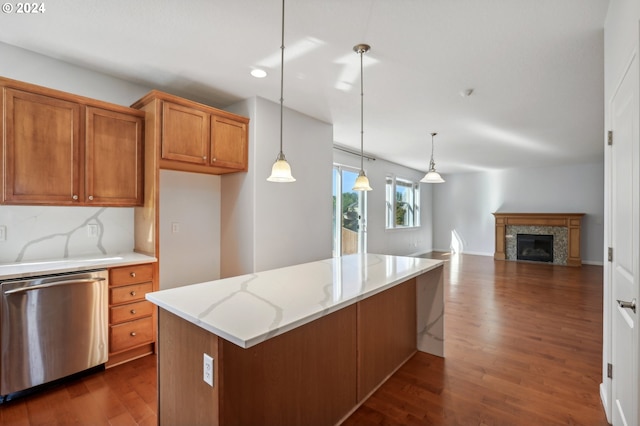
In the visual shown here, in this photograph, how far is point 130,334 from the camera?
262cm

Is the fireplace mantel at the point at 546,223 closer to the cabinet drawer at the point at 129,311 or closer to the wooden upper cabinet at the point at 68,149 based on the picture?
the cabinet drawer at the point at 129,311

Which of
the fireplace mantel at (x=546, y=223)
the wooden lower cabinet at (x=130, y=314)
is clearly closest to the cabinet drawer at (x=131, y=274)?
the wooden lower cabinet at (x=130, y=314)

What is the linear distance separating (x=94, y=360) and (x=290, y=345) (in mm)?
1852

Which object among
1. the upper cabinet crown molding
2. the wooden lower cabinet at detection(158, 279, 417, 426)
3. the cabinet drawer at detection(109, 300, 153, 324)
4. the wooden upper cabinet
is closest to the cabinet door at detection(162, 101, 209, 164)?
the upper cabinet crown molding

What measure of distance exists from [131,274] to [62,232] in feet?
2.40

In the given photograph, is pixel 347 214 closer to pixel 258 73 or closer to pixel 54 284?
pixel 258 73

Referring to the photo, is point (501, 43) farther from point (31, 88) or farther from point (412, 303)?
point (31, 88)

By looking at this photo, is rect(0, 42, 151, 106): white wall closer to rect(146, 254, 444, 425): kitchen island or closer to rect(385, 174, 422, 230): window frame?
rect(146, 254, 444, 425): kitchen island

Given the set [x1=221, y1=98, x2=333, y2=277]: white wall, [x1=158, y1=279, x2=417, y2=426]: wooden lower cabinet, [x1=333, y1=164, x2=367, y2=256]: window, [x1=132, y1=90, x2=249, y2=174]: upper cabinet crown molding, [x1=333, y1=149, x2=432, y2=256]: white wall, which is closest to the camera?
[x1=158, y1=279, x2=417, y2=426]: wooden lower cabinet

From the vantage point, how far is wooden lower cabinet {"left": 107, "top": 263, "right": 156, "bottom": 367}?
2514 mm

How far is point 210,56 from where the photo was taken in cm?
254

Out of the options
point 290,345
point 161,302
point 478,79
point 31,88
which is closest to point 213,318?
point 161,302

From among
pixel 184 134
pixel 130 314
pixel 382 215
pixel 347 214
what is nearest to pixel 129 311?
pixel 130 314

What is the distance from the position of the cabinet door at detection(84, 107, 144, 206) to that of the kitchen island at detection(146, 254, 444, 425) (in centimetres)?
156
